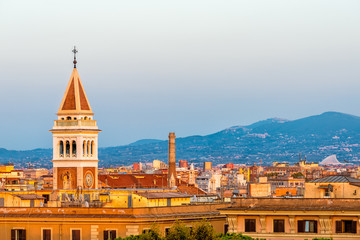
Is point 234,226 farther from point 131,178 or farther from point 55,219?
point 131,178

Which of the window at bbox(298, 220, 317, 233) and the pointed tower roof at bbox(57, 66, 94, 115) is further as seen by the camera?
the pointed tower roof at bbox(57, 66, 94, 115)

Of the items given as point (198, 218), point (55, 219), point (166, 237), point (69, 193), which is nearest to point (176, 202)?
point (198, 218)

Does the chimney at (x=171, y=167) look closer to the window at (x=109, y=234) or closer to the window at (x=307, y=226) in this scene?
the window at (x=109, y=234)

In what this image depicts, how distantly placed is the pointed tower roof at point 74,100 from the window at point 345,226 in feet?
130

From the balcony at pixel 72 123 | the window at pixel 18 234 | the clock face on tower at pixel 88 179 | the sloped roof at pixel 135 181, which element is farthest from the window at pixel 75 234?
the sloped roof at pixel 135 181

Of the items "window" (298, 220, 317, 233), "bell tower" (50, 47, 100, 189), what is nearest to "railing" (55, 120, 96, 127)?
"bell tower" (50, 47, 100, 189)

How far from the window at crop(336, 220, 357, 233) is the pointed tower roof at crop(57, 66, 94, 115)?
39.6 m

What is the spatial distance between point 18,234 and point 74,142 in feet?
100

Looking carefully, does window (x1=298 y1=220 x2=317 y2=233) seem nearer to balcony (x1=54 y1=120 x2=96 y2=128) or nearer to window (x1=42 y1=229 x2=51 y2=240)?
window (x1=42 y1=229 x2=51 y2=240)

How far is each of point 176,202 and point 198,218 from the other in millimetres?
5608

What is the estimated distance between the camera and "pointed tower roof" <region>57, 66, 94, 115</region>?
89.1m

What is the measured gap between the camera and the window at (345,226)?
171 ft

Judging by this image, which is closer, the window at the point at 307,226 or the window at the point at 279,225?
the window at the point at 307,226

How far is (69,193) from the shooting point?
280 feet
